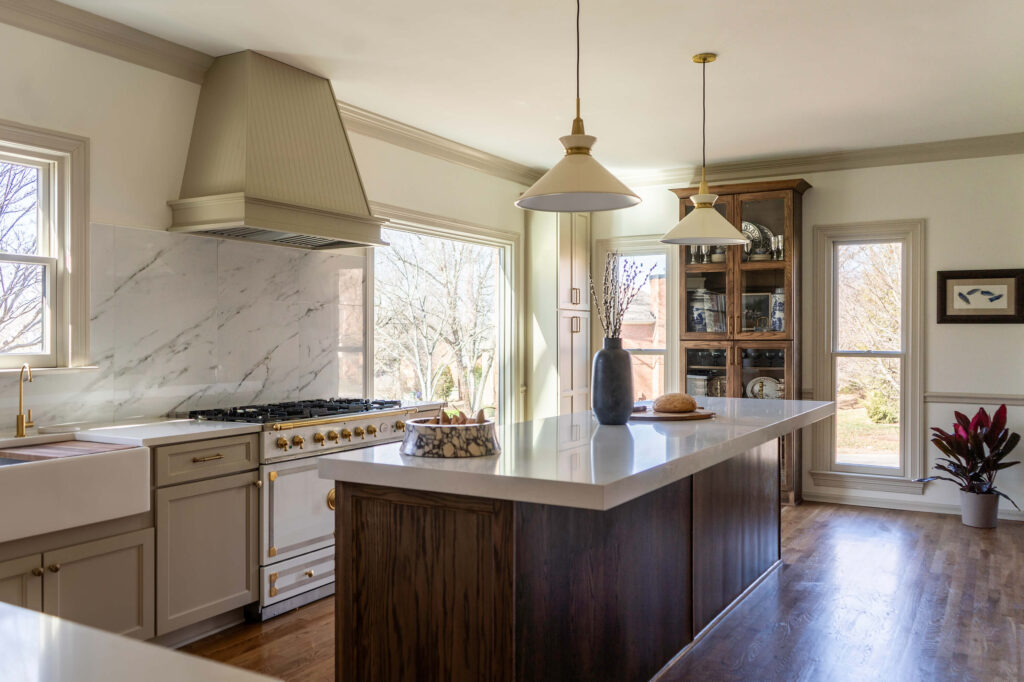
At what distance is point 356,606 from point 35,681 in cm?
175

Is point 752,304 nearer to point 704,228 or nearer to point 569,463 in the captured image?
point 704,228

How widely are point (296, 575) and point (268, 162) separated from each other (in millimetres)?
1962

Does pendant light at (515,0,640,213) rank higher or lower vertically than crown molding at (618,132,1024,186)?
lower

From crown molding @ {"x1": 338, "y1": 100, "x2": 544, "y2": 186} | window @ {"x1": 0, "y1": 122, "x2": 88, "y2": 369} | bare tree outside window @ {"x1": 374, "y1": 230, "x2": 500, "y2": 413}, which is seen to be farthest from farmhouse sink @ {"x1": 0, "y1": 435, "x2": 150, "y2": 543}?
bare tree outside window @ {"x1": 374, "y1": 230, "x2": 500, "y2": 413}

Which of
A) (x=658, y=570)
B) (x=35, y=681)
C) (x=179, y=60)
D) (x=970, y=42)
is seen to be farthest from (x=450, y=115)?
(x=35, y=681)

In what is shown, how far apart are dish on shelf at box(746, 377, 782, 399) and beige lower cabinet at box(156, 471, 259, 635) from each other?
4.03 meters

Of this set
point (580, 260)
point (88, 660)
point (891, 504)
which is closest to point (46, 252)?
point (88, 660)

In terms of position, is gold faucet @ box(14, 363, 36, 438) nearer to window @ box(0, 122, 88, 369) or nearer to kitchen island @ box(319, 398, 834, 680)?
window @ box(0, 122, 88, 369)

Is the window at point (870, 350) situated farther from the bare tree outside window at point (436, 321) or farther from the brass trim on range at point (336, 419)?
the brass trim on range at point (336, 419)

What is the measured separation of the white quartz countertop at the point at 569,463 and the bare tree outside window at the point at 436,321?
3.68 meters

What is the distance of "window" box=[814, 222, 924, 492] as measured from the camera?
604 centimetres

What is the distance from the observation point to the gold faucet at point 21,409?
3.15 m

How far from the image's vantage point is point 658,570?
3.00 metres

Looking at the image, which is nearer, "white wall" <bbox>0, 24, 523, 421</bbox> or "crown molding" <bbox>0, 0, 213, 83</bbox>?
"crown molding" <bbox>0, 0, 213, 83</bbox>
